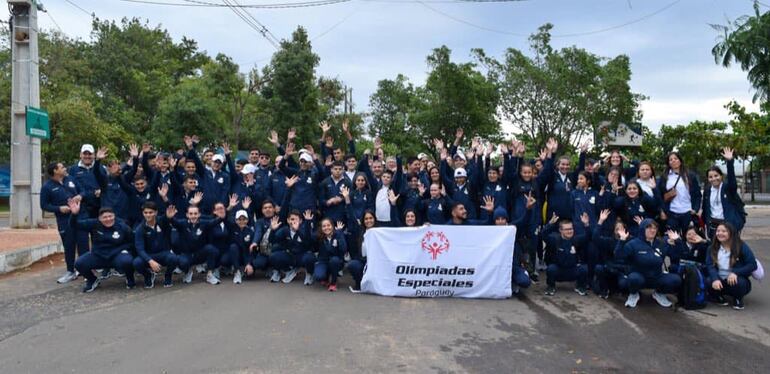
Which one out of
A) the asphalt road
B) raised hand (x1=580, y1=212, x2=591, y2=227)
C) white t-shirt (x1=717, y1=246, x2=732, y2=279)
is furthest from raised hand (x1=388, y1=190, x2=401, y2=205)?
white t-shirt (x1=717, y1=246, x2=732, y2=279)

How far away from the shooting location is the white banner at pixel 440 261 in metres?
7.61

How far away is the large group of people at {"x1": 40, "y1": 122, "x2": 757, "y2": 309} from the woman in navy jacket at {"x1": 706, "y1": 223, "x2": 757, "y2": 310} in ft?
0.05

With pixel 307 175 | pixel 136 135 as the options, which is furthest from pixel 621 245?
pixel 136 135

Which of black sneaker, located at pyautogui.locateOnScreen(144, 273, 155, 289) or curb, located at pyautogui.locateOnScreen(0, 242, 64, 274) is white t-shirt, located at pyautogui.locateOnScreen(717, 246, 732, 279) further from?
curb, located at pyautogui.locateOnScreen(0, 242, 64, 274)

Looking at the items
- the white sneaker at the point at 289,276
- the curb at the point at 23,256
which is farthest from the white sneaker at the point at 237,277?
the curb at the point at 23,256

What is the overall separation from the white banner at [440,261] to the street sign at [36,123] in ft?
33.5

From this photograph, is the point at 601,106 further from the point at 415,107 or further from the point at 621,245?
the point at 621,245

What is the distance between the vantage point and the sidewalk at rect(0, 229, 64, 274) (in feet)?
30.9

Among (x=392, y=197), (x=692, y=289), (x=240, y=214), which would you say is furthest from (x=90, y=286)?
(x=692, y=289)

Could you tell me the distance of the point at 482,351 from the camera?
A: 5.23 meters

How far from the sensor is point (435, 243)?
Result: 7.80 m

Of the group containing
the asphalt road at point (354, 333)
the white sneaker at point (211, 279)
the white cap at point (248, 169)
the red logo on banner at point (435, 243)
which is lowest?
the asphalt road at point (354, 333)

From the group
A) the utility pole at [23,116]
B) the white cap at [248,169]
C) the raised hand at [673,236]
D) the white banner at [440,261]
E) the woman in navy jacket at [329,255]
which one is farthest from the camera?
the utility pole at [23,116]

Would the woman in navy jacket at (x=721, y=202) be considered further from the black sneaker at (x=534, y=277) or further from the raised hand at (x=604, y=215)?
the black sneaker at (x=534, y=277)
